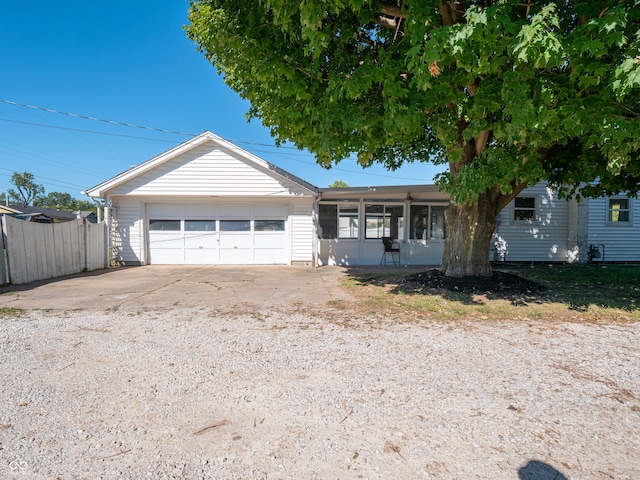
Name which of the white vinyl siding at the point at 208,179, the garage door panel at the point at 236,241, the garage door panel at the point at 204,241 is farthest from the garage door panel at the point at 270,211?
the garage door panel at the point at 204,241

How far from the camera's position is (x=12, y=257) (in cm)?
740

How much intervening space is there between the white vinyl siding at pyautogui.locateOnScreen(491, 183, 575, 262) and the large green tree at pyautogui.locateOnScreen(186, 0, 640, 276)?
5.41 metres

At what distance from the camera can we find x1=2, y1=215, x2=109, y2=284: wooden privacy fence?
7.43 m

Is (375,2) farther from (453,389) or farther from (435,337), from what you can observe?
(453,389)

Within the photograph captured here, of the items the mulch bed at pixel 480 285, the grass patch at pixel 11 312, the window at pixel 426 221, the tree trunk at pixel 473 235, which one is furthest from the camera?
the window at pixel 426 221

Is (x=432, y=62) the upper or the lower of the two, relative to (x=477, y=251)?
upper

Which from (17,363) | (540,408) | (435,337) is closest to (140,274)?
(17,363)

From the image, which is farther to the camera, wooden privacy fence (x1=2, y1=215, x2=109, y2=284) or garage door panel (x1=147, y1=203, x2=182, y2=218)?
garage door panel (x1=147, y1=203, x2=182, y2=218)

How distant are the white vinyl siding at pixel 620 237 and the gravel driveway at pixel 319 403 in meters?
11.3

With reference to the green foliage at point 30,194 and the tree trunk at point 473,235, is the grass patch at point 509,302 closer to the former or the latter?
the tree trunk at point 473,235

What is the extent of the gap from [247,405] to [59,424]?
1254mm

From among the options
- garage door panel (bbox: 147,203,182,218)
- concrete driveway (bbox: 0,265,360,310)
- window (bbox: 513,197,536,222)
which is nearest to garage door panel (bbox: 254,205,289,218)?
concrete driveway (bbox: 0,265,360,310)

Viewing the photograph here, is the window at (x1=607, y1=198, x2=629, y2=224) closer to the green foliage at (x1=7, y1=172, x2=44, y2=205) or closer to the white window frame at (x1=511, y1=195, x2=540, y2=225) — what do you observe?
the white window frame at (x1=511, y1=195, x2=540, y2=225)

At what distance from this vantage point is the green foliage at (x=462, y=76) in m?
3.58
